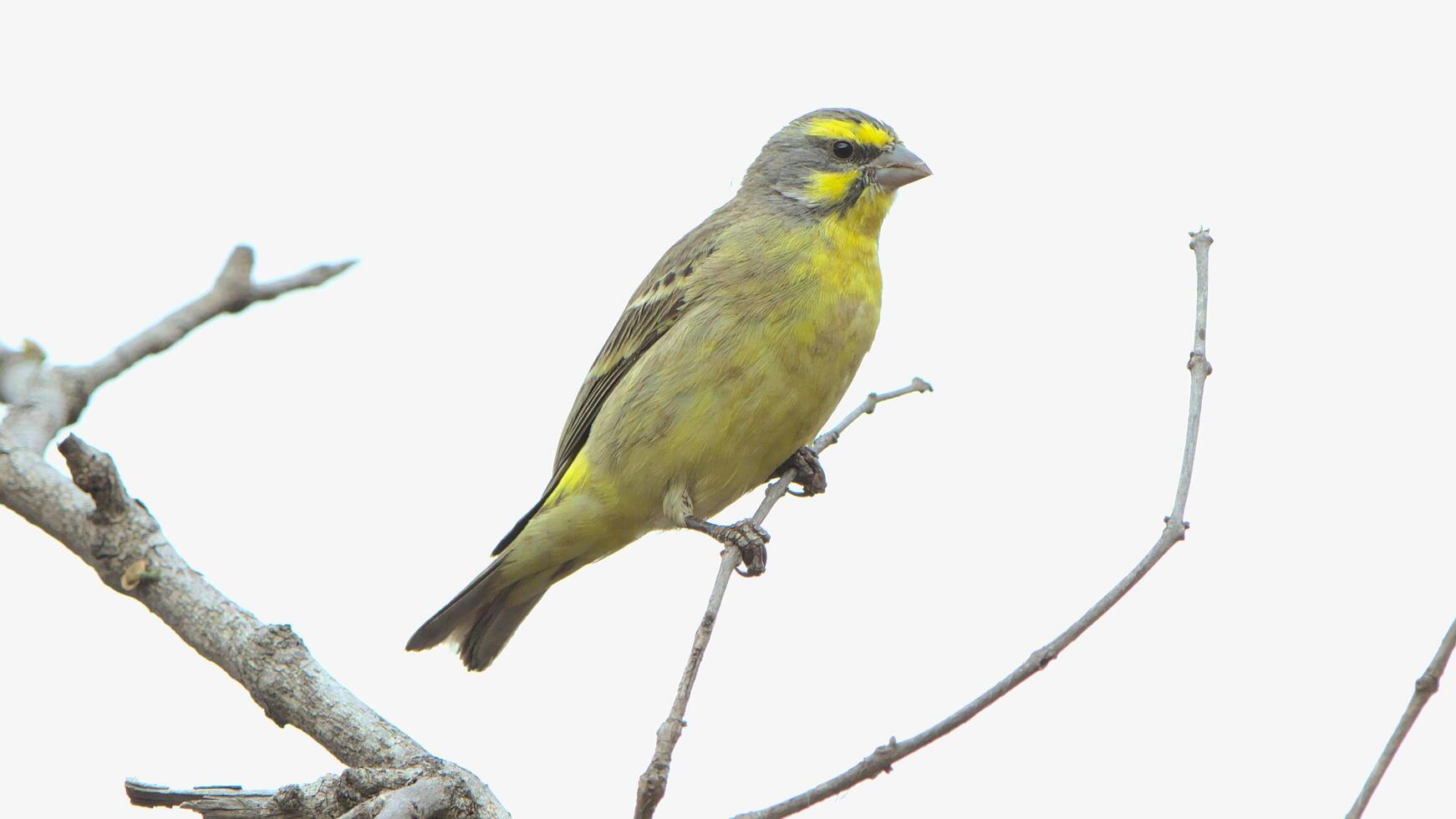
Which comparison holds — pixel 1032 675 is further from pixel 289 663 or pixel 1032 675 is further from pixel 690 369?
pixel 690 369

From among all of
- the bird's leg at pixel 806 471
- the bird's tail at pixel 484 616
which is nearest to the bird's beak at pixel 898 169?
the bird's leg at pixel 806 471

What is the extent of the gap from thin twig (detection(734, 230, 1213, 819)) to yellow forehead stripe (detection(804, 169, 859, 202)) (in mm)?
3412

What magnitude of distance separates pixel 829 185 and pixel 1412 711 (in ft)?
15.7

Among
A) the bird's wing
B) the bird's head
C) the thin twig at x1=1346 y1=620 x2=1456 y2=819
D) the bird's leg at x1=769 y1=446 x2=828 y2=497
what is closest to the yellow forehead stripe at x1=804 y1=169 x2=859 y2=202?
the bird's head

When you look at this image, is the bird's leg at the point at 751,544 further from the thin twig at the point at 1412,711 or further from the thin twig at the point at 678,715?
the thin twig at the point at 1412,711

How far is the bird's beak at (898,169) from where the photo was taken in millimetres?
6934

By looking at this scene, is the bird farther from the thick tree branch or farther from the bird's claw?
the thick tree branch

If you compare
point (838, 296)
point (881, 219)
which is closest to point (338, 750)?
point (838, 296)

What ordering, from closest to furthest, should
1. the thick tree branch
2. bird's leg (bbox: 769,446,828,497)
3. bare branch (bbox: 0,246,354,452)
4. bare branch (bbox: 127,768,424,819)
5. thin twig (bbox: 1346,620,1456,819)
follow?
thin twig (bbox: 1346,620,1456,819), bare branch (bbox: 127,768,424,819), the thick tree branch, bare branch (bbox: 0,246,354,452), bird's leg (bbox: 769,446,828,497)

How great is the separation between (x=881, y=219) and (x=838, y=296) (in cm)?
72

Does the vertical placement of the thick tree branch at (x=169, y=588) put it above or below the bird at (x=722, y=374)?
below

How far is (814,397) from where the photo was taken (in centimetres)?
629

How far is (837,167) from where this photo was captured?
23.6ft

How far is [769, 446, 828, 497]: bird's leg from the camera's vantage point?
6.90 meters
